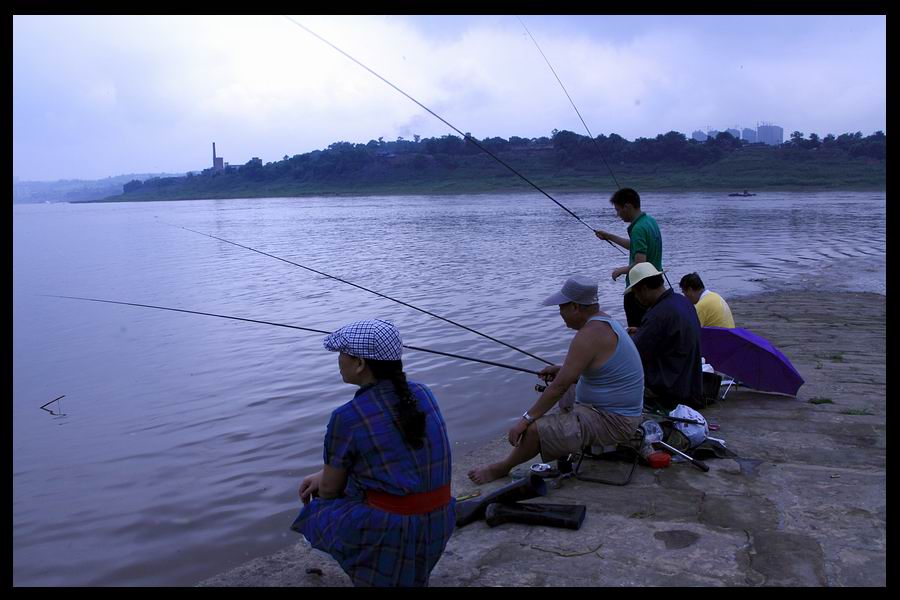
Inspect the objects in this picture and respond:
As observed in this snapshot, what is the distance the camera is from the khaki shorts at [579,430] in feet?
14.0

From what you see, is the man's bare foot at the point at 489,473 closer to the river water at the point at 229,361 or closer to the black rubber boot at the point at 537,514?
the black rubber boot at the point at 537,514

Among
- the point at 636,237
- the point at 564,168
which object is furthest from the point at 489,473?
the point at 564,168

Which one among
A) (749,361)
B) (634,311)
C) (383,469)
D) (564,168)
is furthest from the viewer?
(564,168)

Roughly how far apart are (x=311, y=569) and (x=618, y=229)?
24.2 m

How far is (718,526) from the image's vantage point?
144 inches

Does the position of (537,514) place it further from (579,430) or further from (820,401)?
(820,401)

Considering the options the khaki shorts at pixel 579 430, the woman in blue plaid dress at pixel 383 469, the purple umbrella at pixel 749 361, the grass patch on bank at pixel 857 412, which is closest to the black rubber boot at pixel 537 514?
the khaki shorts at pixel 579 430

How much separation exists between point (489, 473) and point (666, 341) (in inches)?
53.9

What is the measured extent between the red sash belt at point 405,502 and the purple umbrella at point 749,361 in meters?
3.24

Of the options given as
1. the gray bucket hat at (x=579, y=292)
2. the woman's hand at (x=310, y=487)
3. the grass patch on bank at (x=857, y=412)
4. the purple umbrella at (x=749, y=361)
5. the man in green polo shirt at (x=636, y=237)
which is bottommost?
the grass patch on bank at (x=857, y=412)

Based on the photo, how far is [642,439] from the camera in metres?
4.50

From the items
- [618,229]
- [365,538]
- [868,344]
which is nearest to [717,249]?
[618,229]

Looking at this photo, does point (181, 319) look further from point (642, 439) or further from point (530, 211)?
point (530, 211)

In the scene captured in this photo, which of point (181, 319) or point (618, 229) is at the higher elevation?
point (618, 229)
